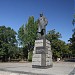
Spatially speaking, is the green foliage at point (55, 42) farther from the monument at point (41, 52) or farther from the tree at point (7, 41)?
the monument at point (41, 52)

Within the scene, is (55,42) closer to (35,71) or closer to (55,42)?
(55,42)

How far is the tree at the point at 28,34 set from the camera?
52312 millimetres

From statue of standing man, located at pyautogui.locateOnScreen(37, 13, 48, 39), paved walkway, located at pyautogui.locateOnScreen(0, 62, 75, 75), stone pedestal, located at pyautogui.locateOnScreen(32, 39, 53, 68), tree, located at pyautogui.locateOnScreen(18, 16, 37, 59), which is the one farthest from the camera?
tree, located at pyautogui.locateOnScreen(18, 16, 37, 59)

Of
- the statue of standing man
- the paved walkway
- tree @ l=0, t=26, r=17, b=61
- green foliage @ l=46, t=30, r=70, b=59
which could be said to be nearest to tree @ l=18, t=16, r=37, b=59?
tree @ l=0, t=26, r=17, b=61

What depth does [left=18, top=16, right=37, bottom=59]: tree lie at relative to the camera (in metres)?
52.3

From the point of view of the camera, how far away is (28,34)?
174 feet

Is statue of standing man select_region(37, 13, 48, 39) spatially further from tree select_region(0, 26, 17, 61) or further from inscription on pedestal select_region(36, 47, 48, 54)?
tree select_region(0, 26, 17, 61)

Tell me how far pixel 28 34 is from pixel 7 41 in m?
5.98

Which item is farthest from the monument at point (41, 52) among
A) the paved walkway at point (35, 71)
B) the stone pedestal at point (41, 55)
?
the paved walkway at point (35, 71)

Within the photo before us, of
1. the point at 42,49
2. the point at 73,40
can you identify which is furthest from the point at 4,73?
the point at 73,40

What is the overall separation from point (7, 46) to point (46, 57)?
35525 millimetres

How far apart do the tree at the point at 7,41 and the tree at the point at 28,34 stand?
1.97 metres

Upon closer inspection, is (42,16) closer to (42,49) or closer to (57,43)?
(42,49)

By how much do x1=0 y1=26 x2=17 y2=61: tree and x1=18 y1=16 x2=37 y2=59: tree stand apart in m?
1.97
